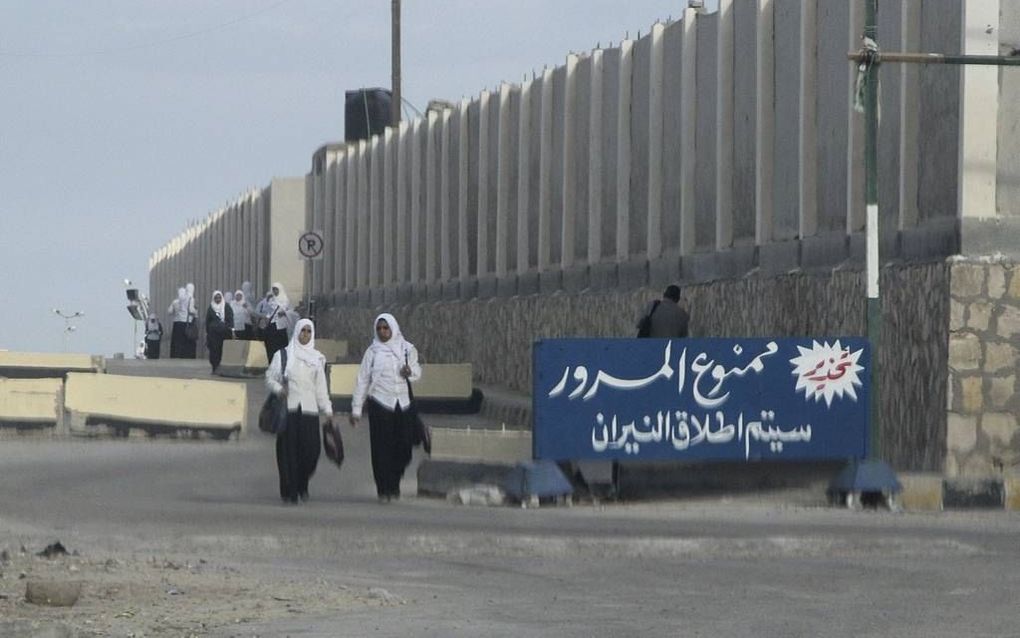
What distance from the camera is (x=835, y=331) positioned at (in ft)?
87.2

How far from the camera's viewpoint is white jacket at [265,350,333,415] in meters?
21.7

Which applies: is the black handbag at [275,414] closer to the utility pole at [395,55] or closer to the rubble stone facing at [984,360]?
the rubble stone facing at [984,360]

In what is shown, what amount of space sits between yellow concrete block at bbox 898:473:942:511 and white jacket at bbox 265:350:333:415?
16.6 ft

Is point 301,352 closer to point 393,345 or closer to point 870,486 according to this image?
point 393,345

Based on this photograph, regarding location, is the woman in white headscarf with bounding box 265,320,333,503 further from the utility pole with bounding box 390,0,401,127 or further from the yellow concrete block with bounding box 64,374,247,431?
the utility pole with bounding box 390,0,401,127

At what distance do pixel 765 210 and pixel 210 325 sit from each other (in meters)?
21.8

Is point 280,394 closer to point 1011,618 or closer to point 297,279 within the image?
point 1011,618

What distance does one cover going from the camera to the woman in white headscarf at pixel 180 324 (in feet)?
191

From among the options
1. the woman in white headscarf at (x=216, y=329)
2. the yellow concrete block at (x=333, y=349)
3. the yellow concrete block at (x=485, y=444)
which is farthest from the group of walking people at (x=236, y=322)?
the yellow concrete block at (x=485, y=444)

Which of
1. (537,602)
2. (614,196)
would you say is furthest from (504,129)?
(537,602)

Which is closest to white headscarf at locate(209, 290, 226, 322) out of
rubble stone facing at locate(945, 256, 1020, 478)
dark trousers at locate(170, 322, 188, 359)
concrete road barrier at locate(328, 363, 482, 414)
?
dark trousers at locate(170, 322, 188, 359)

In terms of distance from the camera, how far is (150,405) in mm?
30250

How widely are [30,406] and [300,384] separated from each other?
9282mm

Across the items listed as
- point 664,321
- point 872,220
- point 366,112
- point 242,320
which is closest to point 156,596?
point 872,220
